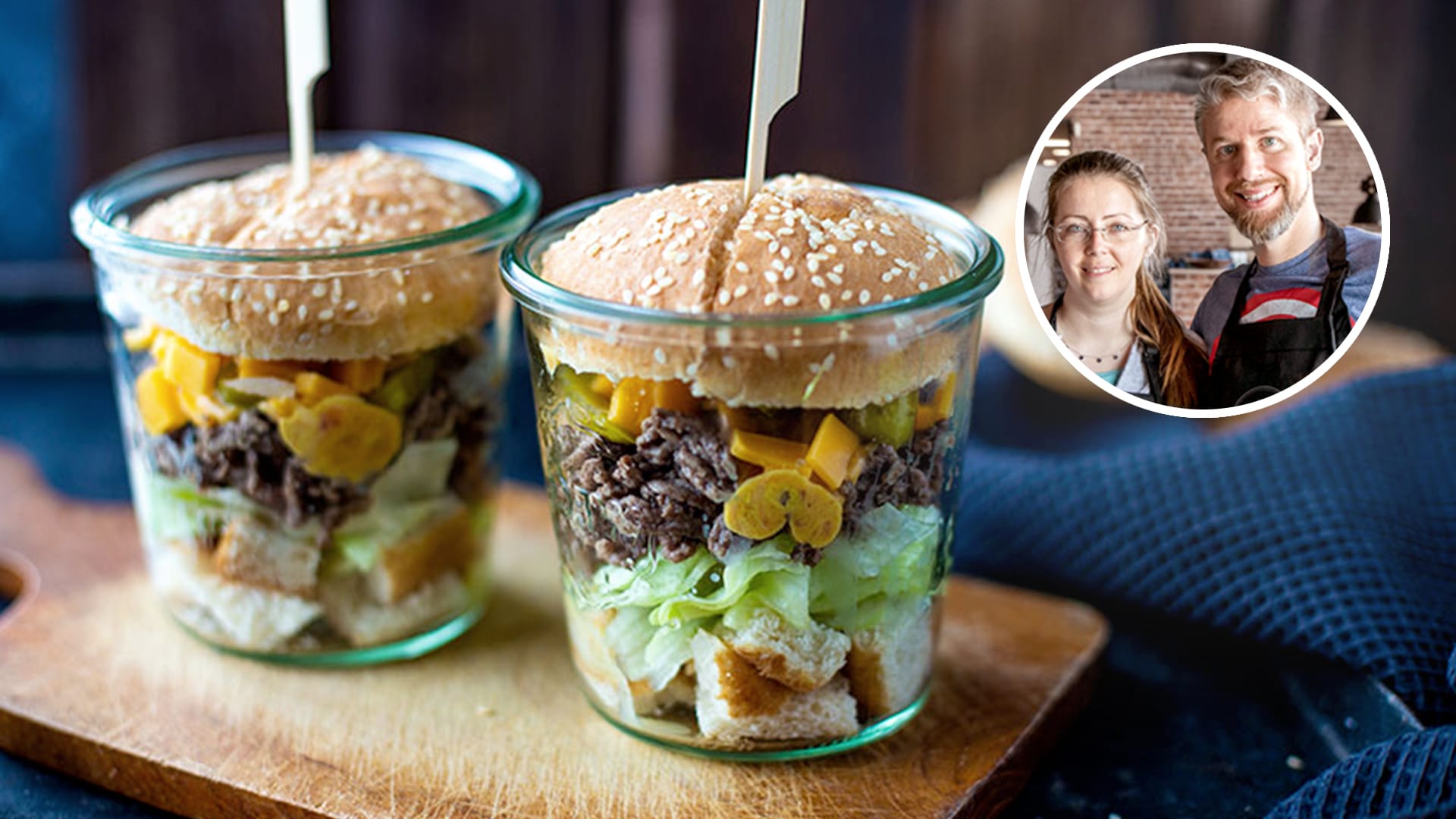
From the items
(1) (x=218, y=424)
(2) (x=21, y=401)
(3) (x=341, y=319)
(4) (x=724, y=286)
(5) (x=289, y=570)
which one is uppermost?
(4) (x=724, y=286)

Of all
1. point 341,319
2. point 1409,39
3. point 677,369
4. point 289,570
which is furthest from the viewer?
point 1409,39

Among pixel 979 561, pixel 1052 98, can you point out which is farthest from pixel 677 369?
pixel 1052 98

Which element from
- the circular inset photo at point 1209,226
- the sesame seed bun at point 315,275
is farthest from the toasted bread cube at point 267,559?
the circular inset photo at point 1209,226

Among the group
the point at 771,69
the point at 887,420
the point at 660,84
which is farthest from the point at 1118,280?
the point at 660,84

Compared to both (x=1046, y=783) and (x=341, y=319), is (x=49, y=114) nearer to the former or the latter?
(x=341, y=319)

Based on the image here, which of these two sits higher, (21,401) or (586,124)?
(586,124)

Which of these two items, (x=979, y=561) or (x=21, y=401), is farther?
(x=21, y=401)

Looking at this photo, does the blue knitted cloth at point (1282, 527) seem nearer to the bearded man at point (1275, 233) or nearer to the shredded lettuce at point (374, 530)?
the bearded man at point (1275, 233)
